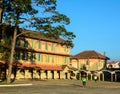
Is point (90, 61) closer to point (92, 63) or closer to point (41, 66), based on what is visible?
point (92, 63)

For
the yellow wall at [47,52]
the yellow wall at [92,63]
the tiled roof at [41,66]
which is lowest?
the tiled roof at [41,66]

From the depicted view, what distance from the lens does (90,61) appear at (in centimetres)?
9938

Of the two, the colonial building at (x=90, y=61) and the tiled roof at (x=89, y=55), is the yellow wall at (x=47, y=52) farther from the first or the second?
the tiled roof at (x=89, y=55)

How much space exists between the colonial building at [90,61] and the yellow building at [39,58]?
1397 centimetres

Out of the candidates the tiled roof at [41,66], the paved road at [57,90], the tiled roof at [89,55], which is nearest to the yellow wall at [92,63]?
the tiled roof at [89,55]

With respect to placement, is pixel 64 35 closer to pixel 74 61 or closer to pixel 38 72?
pixel 38 72

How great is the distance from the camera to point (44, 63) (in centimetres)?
7662

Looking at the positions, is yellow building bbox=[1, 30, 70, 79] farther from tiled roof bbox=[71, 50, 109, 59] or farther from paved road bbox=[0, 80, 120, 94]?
paved road bbox=[0, 80, 120, 94]

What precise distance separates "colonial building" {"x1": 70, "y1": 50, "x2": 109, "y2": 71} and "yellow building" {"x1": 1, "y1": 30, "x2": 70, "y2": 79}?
13967 mm

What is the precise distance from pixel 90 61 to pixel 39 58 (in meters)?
27.5

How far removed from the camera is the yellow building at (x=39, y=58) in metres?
68.2

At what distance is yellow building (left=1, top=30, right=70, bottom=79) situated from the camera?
68.2 metres

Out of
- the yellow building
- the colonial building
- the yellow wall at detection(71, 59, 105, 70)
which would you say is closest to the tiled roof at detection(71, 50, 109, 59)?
the colonial building

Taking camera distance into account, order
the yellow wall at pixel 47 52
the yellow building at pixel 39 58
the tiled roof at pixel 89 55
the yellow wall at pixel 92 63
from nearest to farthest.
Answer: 1. the yellow building at pixel 39 58
2. the yellow wall at pixel 47 52
3. the yellow wall at pixel 92 63
4. the tiled roof at pixel 89 55
